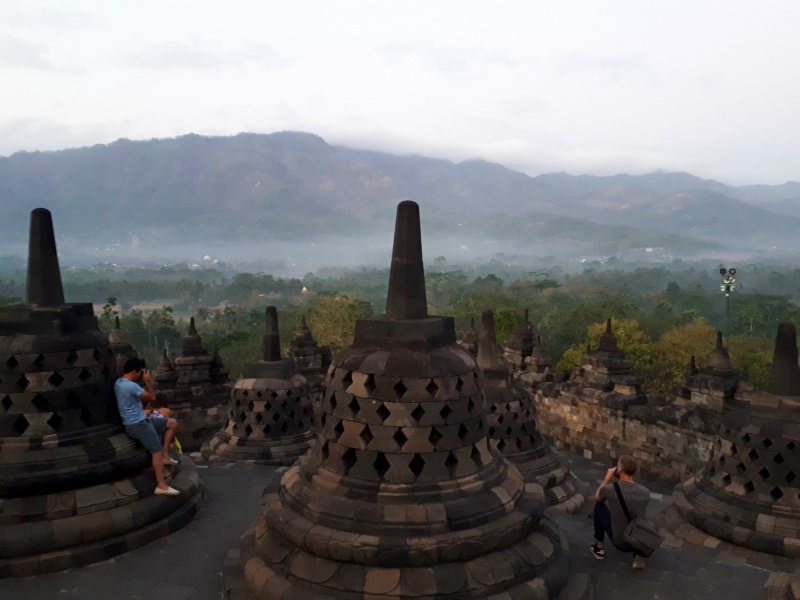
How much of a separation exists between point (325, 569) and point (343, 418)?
1.19 meters

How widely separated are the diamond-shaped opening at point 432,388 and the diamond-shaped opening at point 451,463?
538 mm

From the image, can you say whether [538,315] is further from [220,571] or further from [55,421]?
[55,421]

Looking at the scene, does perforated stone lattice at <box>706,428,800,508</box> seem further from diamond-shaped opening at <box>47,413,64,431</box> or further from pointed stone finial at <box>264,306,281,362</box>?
diamond-shaped opening at <box>47,413,64,431</box>

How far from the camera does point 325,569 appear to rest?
4500 millimetres

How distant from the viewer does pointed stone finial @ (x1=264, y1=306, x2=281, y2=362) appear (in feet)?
36.8

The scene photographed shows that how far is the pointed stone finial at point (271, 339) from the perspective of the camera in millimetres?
11203

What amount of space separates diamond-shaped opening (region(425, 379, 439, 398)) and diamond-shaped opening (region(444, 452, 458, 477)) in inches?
21.2

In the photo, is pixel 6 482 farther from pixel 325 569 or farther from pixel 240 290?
pixel 240 290

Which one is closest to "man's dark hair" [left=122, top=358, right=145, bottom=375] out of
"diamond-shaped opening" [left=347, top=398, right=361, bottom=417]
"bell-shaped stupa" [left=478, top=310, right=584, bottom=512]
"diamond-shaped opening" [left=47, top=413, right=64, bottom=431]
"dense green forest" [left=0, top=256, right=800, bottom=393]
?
"diamond-shaped opening" [left=47, top=413, right=64, bottom=431]

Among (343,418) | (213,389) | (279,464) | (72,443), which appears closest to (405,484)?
(343,418)

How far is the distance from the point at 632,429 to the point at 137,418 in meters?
12.5

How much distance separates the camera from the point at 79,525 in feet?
19.0

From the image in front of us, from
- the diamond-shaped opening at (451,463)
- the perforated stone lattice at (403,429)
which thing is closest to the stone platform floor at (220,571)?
the diamond-shaped opening at (451,463)

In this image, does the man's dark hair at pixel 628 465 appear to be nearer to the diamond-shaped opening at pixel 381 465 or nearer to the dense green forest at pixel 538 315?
the diamond-shaped opening at pixel 381 465
